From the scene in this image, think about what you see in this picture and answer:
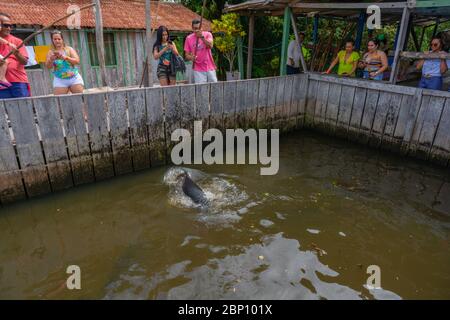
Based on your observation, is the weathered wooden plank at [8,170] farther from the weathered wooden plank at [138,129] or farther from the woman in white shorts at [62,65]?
the weathered wooden plank at [138,129]

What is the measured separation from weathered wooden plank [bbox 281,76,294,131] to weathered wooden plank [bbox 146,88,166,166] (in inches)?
127

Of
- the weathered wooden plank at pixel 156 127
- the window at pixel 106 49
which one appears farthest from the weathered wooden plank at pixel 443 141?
the window at pixel 106 49

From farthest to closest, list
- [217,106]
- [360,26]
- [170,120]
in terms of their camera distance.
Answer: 1. [360,26]
2. [217,106]
3. [170,120]

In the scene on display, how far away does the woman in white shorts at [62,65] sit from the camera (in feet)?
18.7

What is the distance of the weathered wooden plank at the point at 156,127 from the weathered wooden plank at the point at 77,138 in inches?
44.5

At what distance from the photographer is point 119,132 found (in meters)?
5.72

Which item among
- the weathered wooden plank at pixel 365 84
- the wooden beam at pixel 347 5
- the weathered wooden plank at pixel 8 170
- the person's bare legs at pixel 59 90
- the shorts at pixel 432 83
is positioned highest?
the wooden beam at pixel 347 5

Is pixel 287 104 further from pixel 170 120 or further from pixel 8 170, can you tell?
pixel 8 170

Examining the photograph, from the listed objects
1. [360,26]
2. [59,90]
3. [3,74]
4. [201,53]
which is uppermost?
[360,26]

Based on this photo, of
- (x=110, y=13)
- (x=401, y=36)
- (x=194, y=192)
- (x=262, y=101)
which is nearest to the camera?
(x=194, y=192)

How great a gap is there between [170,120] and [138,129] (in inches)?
26.0

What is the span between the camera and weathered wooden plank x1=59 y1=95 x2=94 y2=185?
16.7 feet

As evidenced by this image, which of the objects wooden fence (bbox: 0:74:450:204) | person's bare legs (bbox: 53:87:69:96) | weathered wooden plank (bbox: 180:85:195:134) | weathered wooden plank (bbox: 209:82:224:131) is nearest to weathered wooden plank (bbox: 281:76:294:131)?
wooden fence (bbox: 0:74:450:204)

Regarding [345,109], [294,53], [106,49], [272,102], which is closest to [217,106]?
[272,102]
